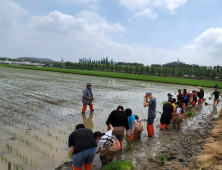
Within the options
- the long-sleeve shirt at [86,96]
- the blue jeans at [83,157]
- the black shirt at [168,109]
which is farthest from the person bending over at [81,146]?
the long-sleeve shirt at [86,96]

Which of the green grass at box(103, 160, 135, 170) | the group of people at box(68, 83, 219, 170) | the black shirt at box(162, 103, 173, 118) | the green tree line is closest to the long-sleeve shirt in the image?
the group of people at box(68, 83, 219, 170)

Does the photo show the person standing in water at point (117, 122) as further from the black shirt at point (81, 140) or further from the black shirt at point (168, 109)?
the black shirt at point (168, 109)

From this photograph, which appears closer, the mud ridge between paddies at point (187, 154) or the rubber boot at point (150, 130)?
the mud ridge between paddies at point (187, 154)

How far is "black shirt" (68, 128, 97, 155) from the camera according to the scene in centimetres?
306

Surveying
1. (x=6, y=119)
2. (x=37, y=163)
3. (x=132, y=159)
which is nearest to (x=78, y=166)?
(x=37, y=163)

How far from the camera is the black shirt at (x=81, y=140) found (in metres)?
3.06

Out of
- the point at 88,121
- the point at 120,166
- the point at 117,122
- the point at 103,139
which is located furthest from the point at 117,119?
the point at 88,121

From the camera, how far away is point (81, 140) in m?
3.09

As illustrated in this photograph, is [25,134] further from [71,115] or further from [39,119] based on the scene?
[71,115]

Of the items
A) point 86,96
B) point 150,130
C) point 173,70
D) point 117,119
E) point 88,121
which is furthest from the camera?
point 173,70

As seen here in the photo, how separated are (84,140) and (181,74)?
248 feet

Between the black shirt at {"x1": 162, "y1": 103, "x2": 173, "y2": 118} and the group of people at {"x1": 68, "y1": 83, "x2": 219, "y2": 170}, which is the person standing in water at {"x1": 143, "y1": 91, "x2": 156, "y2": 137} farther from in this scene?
the black shirt at {"x1": 162, "y1": 103, "x2": 173, "y2": 118}

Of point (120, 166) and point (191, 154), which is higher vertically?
point (120, 166)

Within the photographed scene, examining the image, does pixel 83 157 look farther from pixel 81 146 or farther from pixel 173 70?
pixel 173 70
